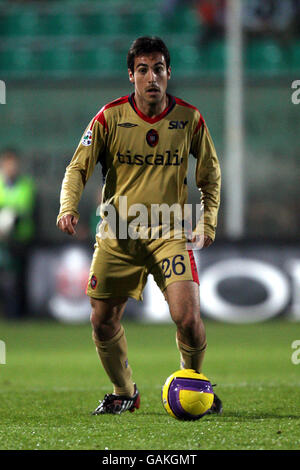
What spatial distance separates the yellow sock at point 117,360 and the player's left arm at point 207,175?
77 cm

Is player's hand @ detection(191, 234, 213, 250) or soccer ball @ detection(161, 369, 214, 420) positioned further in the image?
player's hand @ detection(191, 234, 213, 250)

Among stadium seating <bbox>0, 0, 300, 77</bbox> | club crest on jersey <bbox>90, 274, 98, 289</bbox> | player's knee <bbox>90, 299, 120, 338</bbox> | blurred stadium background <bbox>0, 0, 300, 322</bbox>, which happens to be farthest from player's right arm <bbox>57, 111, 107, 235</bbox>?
stadium seating <bbox>0, 0, 300, 77</bbox>

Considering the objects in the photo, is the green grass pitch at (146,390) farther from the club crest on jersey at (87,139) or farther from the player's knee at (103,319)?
the club crest on jersey at (87,139)

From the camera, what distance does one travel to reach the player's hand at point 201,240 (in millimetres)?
4926

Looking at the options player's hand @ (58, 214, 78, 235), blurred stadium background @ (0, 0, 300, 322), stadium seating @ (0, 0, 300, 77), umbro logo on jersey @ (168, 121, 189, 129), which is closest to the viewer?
player's hand @ (58, 214, 78, 235)

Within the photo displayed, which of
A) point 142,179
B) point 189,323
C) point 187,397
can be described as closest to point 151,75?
point 142,179

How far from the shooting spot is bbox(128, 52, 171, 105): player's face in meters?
4.80

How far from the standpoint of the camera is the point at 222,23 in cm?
2017

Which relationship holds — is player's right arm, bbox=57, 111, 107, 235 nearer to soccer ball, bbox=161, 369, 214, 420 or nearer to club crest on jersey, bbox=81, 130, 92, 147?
club crest on jersey, bbox=81, 130, 92, 147

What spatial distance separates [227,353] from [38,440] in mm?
4629

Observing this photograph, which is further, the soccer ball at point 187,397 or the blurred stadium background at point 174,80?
the blurred stadium background at point 174,80

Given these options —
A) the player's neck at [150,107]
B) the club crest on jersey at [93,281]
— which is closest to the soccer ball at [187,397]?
the club crest on jersey at [93,281]

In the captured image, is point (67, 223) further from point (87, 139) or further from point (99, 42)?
point (99, 42)

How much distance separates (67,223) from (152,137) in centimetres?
69
